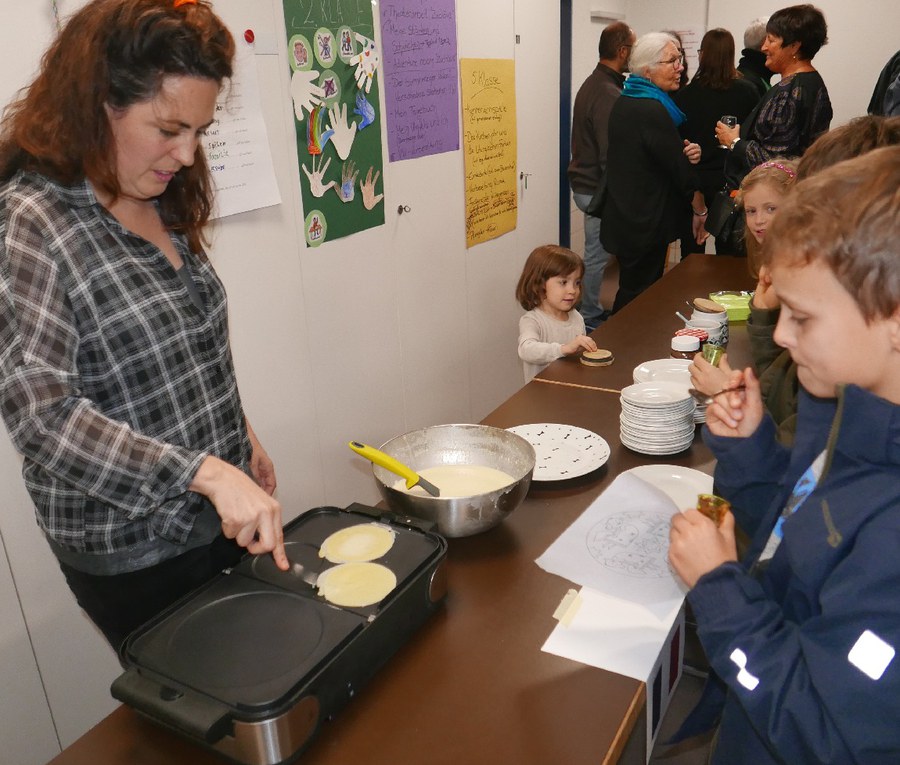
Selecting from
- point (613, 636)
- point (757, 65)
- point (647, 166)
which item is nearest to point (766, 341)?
point (613, 636)

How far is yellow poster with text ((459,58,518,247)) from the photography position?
10.6ft

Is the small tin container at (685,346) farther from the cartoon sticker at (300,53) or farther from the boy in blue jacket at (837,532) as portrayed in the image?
the cartoon sticker at (300,53)

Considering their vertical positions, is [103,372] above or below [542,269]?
above

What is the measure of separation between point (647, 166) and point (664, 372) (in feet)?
6.74

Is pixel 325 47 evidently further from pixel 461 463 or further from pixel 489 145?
pixel 461 463

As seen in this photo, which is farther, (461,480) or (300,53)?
(300,53)

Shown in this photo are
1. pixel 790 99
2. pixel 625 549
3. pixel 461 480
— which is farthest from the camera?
pixel 790 99

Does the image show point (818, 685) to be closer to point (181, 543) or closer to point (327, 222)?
point (181, 543)

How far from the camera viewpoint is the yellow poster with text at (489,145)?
324cm

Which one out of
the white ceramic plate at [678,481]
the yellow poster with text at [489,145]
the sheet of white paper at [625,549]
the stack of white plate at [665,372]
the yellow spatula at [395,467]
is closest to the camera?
the sheet of white paper at [625,549]

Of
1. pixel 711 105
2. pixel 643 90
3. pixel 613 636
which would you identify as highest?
pixel 643 90

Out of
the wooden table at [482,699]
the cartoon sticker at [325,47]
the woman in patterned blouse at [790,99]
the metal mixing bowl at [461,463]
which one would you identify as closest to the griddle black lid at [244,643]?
the wooden table at [482,699]

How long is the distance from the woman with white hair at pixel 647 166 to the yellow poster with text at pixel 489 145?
0.51 metres

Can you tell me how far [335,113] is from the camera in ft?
8.16
